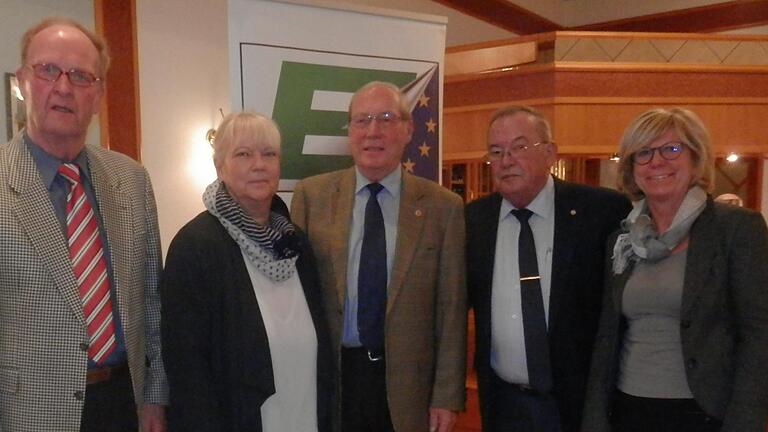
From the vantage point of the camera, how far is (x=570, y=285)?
2.04 m

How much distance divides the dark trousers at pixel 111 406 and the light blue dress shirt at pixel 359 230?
632 millimetres

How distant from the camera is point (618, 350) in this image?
1.88 metres

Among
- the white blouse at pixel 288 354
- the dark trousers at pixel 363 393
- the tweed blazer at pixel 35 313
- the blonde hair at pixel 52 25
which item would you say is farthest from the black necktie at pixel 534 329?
the blonde hair at pixel 52 25

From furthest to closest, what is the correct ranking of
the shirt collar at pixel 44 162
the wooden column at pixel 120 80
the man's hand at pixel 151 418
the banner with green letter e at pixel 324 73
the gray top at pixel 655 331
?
the wooden column at pixel 120 80 → the banner with green letter e at pixel 324 73 → the man's hand at pixel 151 418 → the gray top at pixel 655 331 → the shirt collar at pixel 44 162

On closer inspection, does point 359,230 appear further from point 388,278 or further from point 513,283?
point 513,283

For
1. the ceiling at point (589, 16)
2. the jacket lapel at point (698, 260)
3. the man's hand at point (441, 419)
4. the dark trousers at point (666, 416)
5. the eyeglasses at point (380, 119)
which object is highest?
the ceiling at point (589, 16)

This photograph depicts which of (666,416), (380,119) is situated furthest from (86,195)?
(666,416)

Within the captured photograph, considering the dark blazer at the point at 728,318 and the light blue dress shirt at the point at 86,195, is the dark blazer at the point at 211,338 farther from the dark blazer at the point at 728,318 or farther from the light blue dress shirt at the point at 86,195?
the dark blazer at the point at 728,318

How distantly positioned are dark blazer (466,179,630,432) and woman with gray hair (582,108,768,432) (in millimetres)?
110

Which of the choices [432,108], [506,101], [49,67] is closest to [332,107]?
[432,108]

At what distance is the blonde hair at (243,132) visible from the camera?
6.00 ft

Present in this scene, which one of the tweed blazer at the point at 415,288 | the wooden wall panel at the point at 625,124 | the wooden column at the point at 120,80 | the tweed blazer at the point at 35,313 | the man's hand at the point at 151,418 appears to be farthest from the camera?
the wooden wall panel at the point at 625,124

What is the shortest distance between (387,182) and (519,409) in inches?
34.0

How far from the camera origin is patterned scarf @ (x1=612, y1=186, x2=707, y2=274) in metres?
1.77
